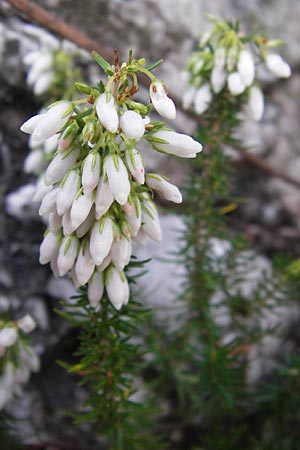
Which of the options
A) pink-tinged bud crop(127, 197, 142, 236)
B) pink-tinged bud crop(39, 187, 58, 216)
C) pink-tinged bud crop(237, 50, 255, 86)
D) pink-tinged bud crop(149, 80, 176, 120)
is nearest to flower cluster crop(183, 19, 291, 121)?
pink-tinged bud crop(237, 50, 255, 86)

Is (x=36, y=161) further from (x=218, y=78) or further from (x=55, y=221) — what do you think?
(x=55, y=221)

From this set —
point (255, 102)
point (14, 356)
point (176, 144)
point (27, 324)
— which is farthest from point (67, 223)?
point (255, 102)

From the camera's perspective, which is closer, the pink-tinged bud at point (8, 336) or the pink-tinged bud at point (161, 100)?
the pink-tinged bud at point (161, 100)

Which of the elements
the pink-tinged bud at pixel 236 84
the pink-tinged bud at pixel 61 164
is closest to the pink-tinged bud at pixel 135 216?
the pink-tinged bud at pixel 61 164

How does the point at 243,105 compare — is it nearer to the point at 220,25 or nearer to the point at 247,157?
the point at 220,25

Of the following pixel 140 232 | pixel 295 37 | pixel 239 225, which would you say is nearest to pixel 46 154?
pixel 140 232

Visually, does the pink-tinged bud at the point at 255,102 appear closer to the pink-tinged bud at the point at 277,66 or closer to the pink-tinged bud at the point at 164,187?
the pink-tinged bud at the point at 277,66
